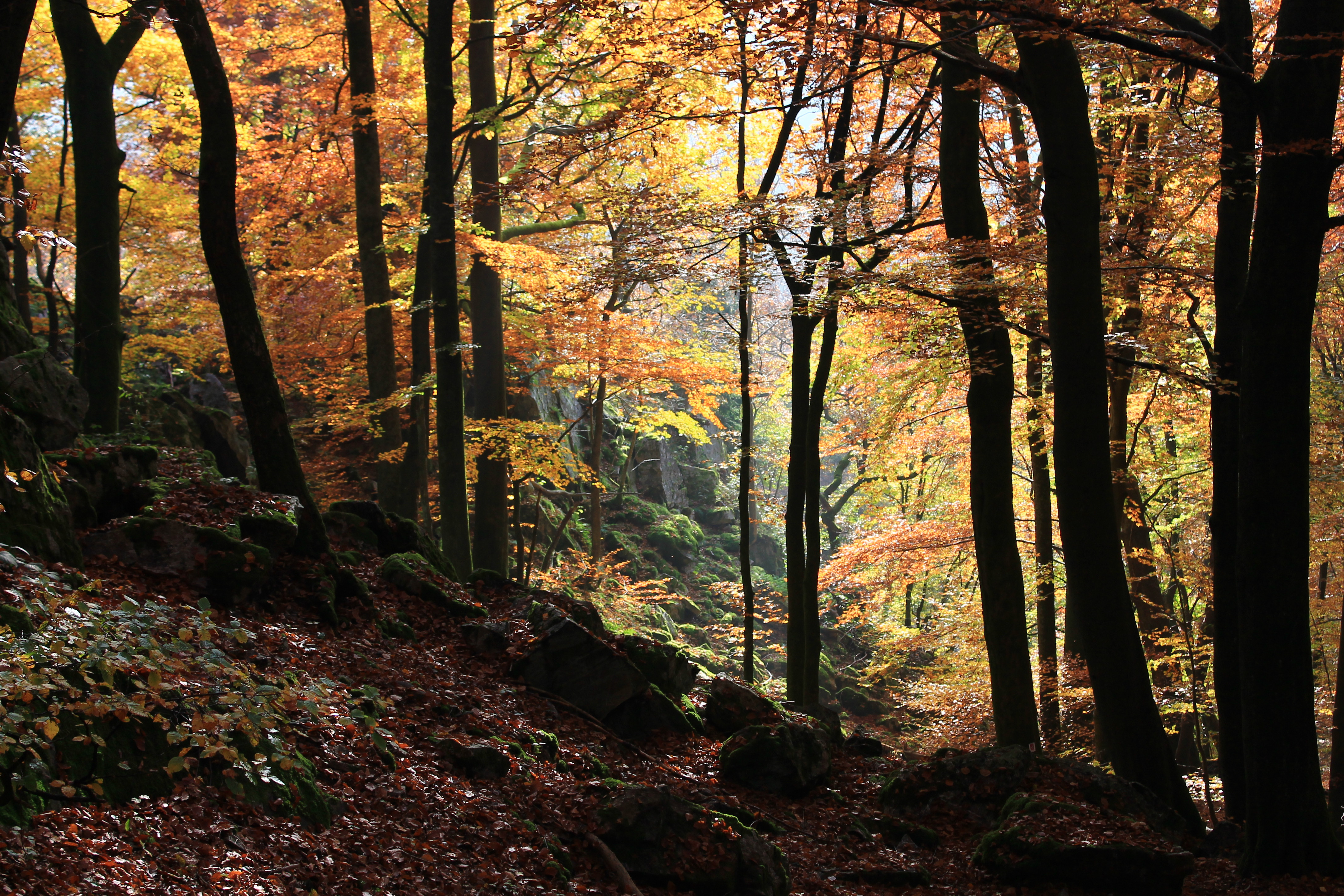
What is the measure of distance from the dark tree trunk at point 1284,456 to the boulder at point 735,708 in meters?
3.69

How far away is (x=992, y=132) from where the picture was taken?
37.1 ft

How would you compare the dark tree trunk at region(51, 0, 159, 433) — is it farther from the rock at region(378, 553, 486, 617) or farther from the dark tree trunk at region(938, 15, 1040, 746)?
the dark tree trunk at region(938, 15, 1040, 746)

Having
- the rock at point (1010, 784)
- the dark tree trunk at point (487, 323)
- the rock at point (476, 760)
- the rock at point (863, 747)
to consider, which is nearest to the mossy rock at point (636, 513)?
the dark tree trunk at point (487, 323)

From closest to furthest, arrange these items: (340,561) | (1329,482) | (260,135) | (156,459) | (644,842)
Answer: (644,842)
(156,459)
(340,561)
(1329,482)
(260,135)

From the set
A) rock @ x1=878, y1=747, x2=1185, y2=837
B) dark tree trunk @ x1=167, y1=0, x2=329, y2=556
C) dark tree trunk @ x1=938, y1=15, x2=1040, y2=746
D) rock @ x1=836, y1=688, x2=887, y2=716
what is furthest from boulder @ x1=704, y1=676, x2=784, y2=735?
rock @ x1=836, y1=688, x2=887, y2=716

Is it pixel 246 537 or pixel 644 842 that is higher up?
pixel 246 537

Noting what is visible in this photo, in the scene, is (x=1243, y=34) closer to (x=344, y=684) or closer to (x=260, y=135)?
(x=344, y=684)

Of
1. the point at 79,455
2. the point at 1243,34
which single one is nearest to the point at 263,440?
the point at 79,455

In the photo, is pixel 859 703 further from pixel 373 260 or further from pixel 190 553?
pixel 190 553

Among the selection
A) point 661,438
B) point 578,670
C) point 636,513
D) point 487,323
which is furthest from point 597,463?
point 578,670

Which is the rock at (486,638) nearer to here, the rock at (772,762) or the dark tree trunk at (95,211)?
the rock at (772,762)

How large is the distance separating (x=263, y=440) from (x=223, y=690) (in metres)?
2.83

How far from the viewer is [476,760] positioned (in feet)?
17.0

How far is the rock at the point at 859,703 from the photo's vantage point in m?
21.3
